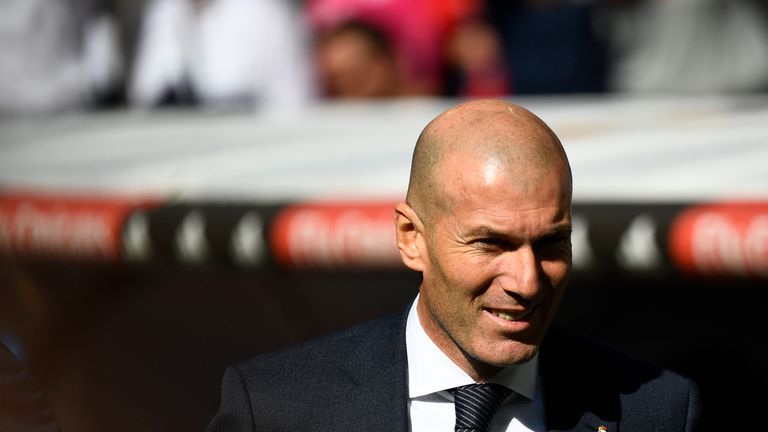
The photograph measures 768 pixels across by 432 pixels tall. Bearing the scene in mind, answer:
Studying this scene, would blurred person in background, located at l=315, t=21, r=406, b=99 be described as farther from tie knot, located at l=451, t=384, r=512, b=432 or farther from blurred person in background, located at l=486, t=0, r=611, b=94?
tie knot, located at l=451, t=384, r=512, b=432

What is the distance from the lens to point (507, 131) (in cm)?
213

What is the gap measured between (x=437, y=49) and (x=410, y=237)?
3859 millimetres

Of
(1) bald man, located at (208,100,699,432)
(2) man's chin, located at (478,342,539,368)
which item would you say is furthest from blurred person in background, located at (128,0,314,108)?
(2) man's chin, located at (478,342,539,368)

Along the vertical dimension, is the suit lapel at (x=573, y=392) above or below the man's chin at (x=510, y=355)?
below

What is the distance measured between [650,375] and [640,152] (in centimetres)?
201

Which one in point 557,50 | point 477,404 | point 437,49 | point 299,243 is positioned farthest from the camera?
point 437,49

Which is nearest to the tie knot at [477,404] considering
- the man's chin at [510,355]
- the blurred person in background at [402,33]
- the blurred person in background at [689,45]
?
the man's chin at [510,355]

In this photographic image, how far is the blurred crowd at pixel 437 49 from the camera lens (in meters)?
5.70

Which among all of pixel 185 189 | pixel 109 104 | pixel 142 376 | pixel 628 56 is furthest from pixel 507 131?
→ pixel 109 104

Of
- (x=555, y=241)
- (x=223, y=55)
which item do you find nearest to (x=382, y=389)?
(x=555, y=241)

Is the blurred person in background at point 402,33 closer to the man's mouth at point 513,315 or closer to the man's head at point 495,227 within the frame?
the man's head at point 495,227

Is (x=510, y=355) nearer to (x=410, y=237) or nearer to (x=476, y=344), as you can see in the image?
(x=476, y=344)

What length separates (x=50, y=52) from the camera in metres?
7.08

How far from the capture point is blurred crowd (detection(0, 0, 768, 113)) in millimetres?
5695
